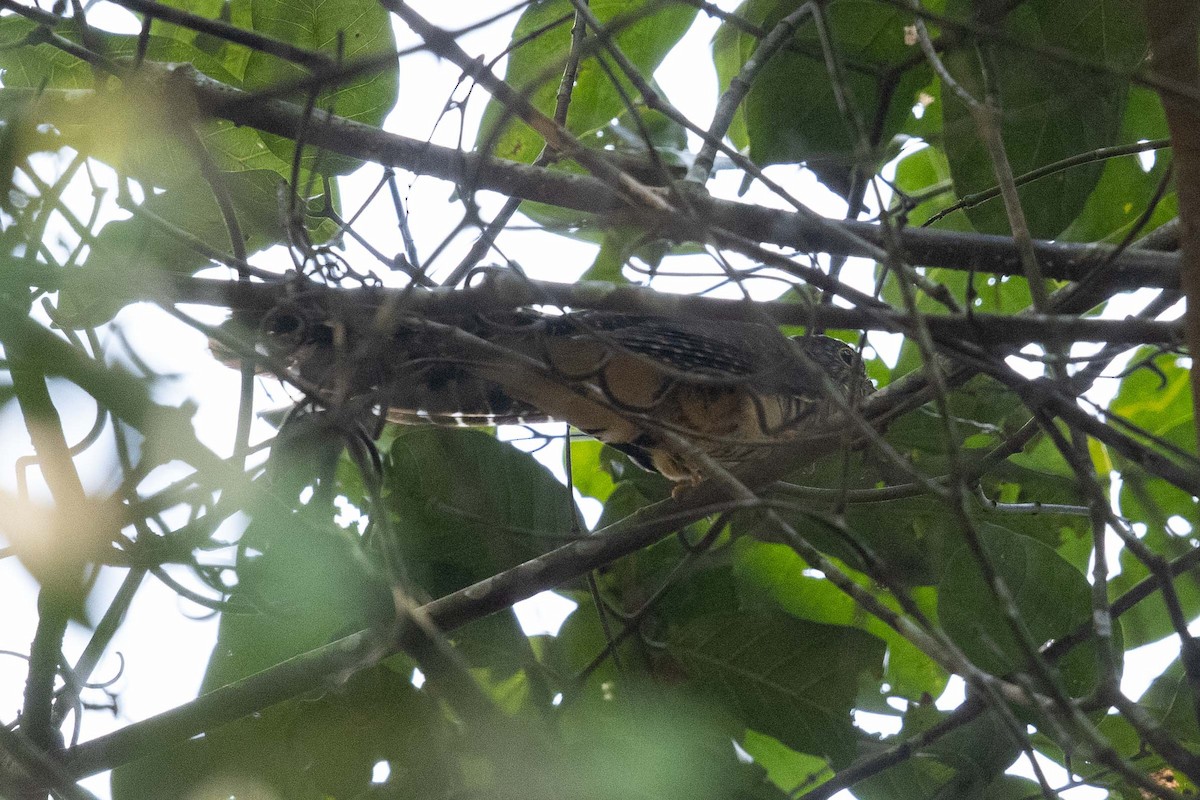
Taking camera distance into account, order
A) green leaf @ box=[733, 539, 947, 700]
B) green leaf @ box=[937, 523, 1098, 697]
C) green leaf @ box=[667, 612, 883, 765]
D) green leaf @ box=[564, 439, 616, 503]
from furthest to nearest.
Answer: green leaf @ box=[564, 439, 616, 503] → green leaf @ box=[733, 539, 947, 700] → green leaf @ box=[667, 612, 883, 765] → green leaf @ box=[937, 523, 1098, 697]

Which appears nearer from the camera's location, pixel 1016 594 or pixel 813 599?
pixel 1016 594

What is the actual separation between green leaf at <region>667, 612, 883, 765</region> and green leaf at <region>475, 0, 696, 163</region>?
1156 millimetres

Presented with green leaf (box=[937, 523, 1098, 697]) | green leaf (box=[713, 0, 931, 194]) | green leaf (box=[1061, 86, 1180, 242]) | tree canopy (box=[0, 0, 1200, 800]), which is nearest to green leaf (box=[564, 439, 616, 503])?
tree canopy (box=[0, 0, 1200, 800])

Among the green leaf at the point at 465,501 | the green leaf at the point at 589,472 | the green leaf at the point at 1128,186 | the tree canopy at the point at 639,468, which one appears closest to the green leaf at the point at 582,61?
the tree canopy at the point at 639,468

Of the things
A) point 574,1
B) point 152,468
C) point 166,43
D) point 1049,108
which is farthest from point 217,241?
point 1049,108

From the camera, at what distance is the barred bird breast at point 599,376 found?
1685 mm

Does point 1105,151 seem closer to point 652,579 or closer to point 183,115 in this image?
point 652,579

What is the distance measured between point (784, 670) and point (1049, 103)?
1.22 meters

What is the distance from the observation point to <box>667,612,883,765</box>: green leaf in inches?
85.7

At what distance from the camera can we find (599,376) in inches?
70.1

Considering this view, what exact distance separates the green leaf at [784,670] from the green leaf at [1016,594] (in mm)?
240

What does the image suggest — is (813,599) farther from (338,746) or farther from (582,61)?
(582,61)

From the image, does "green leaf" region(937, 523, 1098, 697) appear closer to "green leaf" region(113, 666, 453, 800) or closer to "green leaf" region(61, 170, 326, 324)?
"green leaf" region(113, 666, 453, 800)

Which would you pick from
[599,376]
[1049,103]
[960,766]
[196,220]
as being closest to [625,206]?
[599,376]
